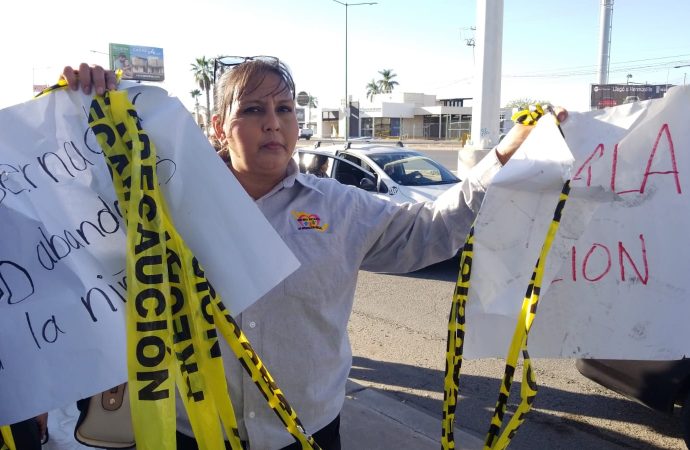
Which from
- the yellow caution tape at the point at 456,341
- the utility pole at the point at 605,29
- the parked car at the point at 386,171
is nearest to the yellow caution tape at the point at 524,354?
the yellow caution tape at the point at 456,341

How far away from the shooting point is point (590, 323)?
164 cm

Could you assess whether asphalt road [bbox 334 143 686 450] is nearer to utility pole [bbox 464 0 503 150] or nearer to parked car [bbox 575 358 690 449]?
parked car [bbox 575 358 690 449]

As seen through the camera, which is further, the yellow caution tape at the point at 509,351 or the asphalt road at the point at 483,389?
the asphalt road at the point at 483,389

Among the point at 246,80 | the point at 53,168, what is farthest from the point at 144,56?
the point at 53,168

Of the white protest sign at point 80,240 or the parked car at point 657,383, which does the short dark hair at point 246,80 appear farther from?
the parked car at point 657,383

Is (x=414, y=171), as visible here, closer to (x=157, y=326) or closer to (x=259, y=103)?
(x=259, y=103)

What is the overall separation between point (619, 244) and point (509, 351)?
44cm

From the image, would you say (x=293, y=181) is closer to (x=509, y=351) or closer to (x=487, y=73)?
(x=509, y=351)

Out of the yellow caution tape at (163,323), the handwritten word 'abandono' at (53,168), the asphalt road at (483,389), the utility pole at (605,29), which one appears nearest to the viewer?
the yellow caution tape at (163,323)

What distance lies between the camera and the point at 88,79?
1.52 m

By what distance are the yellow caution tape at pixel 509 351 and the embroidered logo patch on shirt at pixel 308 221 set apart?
0.47 meters

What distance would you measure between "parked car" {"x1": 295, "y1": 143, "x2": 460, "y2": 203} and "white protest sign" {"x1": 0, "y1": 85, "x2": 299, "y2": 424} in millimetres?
6981

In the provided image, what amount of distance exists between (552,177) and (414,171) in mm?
7632

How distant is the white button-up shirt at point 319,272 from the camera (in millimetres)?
1777
